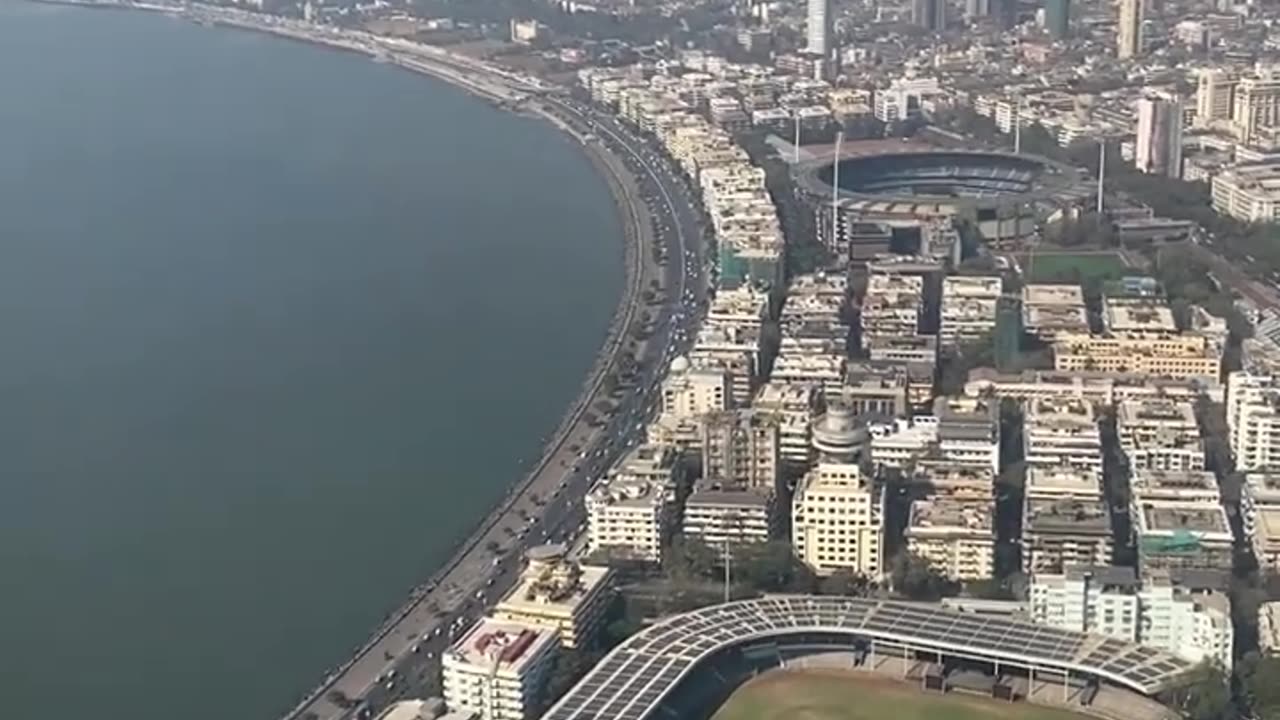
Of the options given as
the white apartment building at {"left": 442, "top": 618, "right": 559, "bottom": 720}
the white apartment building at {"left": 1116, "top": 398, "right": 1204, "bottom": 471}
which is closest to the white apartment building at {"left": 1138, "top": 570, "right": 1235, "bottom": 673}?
the white apartment building at {"left": 1116, "top": 398, "right": 1204, "bottom": 471}

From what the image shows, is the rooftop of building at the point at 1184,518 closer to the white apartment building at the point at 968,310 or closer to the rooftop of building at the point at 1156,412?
the rooftop of building at the point at 1156,412

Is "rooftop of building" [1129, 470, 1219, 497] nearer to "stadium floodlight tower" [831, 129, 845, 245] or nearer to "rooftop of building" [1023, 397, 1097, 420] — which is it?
"rooftop of building" [1023, 397, 1097, 420]

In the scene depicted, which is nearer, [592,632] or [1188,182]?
[592,632]

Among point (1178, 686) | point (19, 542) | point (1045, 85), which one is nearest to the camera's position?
point (1178, 686)

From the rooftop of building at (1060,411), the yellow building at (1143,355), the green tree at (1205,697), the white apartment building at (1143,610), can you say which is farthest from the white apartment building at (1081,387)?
the green tree at (1205,697)

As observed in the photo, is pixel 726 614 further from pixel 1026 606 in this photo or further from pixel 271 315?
pixel 271 315

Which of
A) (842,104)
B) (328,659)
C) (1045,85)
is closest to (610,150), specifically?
(842,104)
